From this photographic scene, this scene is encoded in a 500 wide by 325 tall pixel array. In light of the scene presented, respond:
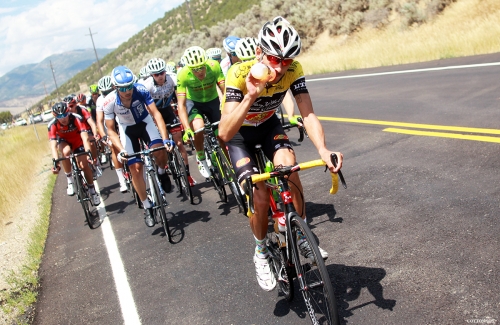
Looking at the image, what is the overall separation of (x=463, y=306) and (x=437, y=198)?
7.64 ft

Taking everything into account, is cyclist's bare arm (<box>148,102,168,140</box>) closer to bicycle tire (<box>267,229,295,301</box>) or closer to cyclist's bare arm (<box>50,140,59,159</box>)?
cyclist's bare arm (<box>50,140,59,159</box>)

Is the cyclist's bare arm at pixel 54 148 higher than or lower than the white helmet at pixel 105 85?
lower

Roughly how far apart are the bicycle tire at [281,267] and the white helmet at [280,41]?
157cm

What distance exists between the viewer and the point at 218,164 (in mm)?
8125

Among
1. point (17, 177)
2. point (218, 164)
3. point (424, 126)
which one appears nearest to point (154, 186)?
point (218, 164)

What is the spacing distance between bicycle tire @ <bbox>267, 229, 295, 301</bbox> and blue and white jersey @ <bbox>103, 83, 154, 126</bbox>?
4.12m

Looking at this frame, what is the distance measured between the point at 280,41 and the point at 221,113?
1.31 metres

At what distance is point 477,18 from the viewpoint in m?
21.2

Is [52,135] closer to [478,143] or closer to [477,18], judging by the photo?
→ [478,143]

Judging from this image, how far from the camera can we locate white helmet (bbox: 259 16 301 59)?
3.79m

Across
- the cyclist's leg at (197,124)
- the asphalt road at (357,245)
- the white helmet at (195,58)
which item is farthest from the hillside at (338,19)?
the white helmet at (195,58)

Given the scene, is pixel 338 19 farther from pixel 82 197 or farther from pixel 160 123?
pixel 160 123

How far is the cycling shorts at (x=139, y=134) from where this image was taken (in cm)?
809

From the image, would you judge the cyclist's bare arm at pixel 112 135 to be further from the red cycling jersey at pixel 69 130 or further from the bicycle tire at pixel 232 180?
the red cycling jersey at pixel 69 130
